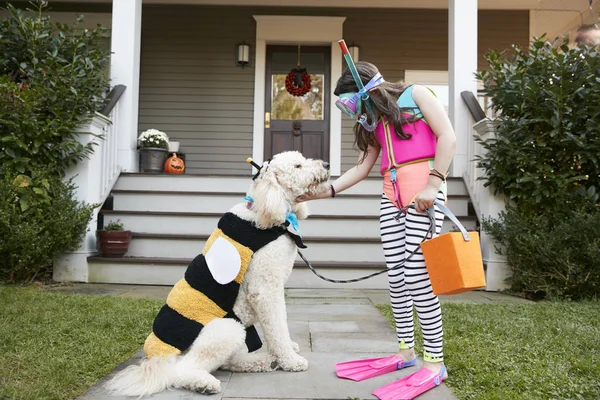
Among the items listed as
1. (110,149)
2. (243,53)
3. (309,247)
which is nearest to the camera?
(309,247)

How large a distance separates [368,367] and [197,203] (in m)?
3.80

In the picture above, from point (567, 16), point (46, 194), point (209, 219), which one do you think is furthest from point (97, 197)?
point (567, 16)

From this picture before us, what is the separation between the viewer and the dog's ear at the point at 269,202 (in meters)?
2.14

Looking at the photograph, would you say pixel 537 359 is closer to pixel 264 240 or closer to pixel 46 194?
pixel 264 240

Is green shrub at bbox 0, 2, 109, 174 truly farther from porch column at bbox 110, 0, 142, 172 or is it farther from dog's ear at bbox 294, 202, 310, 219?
dog's ear at bbox 294, 202, 310, 219

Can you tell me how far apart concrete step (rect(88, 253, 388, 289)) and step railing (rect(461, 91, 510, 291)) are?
1038 millimetres

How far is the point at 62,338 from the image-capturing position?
9.39ft

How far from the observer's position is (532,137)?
4.50 meters

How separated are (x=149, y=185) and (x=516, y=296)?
13.8ft

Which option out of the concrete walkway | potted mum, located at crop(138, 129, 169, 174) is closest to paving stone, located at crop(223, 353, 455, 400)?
the concrete walkway

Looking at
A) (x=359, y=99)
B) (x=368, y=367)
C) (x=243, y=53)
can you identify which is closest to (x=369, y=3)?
(x=243, y=53)

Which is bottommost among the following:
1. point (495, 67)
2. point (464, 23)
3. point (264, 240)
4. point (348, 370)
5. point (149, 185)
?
point (348, 370)

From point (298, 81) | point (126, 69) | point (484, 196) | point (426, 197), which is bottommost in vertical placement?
point (426, 197)

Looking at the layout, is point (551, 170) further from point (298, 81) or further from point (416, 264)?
point (298, 81)
